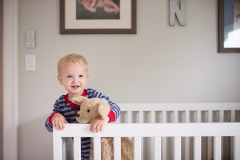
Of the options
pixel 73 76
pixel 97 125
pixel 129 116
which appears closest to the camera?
pixel 97 125

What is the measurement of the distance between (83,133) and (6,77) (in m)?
0.89

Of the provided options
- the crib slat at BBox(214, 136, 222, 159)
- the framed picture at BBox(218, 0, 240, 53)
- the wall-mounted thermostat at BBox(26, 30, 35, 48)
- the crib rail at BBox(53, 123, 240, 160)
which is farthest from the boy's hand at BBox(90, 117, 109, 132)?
the framed picture at BBox(218, 0, 240, 53)

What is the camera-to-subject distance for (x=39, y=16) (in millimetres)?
1313

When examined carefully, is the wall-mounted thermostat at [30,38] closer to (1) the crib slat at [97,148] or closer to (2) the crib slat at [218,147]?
(1) the crib slat at [97,148]

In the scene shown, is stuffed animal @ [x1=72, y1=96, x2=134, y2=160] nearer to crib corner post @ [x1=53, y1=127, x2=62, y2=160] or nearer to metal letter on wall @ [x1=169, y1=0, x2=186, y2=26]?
crib corner post @ [x1=53, y1=127, x2=62, y2=160]

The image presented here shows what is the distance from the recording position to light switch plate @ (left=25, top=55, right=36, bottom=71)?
4.29 feet

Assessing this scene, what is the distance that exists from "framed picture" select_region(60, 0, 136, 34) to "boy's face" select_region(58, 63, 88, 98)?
57cm

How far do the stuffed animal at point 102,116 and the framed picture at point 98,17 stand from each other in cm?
68

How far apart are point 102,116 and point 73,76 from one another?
0.22m

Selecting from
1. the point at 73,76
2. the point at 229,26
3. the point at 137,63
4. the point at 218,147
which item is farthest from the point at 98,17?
the point at 218,147

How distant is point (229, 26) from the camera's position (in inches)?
51.5

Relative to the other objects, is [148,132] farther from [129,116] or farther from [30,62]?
[30,62]

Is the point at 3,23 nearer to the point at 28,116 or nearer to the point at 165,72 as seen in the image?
the point at 28,116

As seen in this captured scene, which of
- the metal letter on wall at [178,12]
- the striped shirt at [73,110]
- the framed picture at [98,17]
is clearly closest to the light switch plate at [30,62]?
the framed picture at [98,17]
